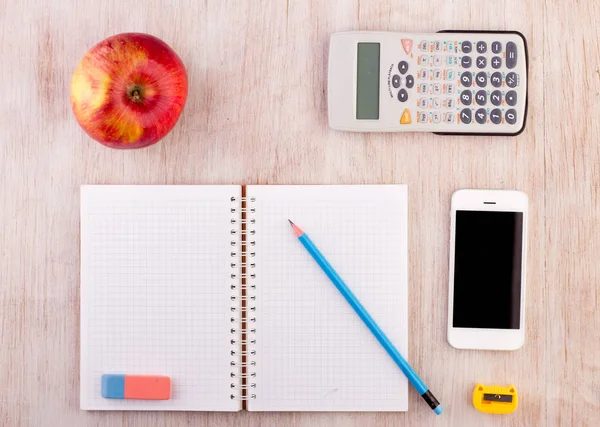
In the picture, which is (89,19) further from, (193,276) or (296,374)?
(296,374)

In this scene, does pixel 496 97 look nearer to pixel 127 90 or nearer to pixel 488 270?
pixel 488 270

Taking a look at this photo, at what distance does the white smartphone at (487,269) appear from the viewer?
0.69 m

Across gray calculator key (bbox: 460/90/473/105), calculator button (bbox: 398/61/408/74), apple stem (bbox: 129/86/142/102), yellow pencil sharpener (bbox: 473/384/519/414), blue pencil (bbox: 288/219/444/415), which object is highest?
calculator button (bbox: 398/61/408/74)

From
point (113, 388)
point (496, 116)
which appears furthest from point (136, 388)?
point (496, 116)

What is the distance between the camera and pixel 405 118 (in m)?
0.69

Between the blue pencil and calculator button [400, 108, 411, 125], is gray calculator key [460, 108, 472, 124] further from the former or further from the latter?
the blue pencil

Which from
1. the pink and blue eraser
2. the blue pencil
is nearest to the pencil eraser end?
the pink and blue eraser

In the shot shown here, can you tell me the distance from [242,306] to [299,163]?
19 centimetres

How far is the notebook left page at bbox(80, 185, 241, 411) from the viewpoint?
2.31 feet

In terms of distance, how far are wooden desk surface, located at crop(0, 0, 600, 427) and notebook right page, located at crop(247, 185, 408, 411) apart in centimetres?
2

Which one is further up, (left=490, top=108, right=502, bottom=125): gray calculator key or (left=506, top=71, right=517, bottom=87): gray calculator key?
(left=506, top=71, right=517, bottom=87): gray calculator key

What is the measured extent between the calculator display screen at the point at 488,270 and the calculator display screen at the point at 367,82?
171 mm

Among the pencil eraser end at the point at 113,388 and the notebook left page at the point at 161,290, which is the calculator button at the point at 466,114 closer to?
the notebook left page at the point at 161,290

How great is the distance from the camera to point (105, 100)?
2.06ft
